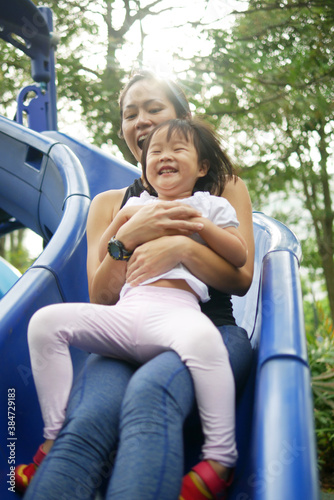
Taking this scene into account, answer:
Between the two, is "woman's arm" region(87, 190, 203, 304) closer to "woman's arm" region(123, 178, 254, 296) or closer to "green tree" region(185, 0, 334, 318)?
"woman's arm" region(123, 178, 254, 296)

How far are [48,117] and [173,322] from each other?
8.31ft

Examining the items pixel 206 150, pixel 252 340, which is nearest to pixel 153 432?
pixel 252 340

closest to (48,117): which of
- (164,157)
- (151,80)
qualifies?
(151,80)

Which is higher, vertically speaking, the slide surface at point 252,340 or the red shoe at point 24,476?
the slide surface at point 252,340

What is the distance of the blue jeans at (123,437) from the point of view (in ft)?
2.86

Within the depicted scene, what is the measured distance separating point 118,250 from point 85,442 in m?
0.52

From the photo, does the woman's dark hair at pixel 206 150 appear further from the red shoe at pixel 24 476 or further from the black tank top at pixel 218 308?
the red shoe at pixel 24 476

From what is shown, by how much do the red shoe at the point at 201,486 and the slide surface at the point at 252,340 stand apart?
69 mm

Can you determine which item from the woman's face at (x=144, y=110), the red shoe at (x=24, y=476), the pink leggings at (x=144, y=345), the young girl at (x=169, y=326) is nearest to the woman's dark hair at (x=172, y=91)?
the woman's face at (x=144, y=110)

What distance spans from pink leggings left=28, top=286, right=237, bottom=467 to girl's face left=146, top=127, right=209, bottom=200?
33cm

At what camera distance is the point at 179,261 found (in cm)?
127

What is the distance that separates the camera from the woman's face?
71.1 inches

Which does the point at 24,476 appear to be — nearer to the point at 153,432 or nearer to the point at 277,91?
the point at 153,432

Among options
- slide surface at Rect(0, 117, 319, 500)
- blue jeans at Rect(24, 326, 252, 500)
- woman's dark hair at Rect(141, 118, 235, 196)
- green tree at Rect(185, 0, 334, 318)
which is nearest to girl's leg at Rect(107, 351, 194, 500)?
blue jeans at Rect(24, 326, 252, 500)
